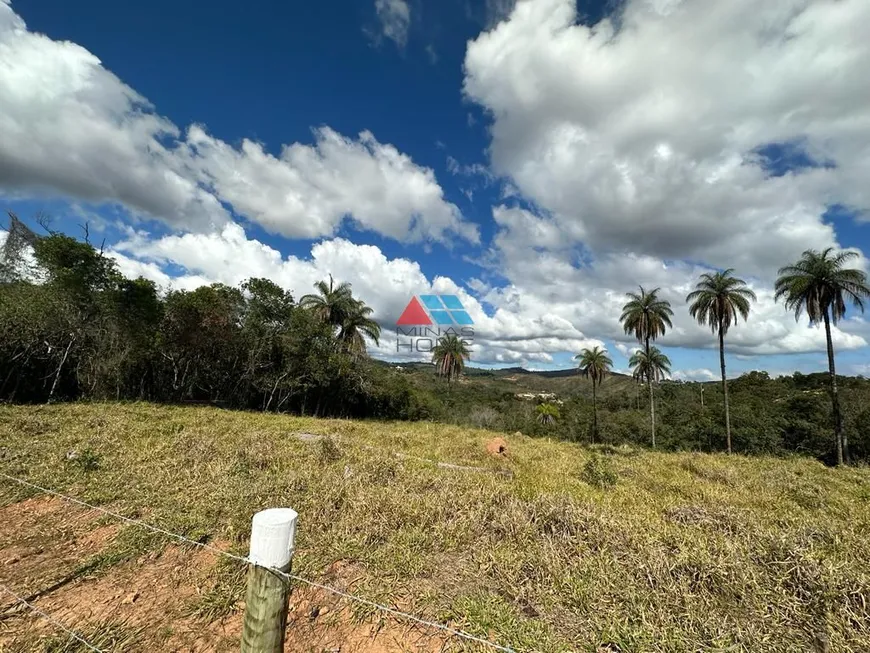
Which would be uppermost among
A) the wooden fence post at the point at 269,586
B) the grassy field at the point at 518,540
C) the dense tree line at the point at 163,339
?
the dense tree line at the point at 163,339

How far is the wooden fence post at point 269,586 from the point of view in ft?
5.54

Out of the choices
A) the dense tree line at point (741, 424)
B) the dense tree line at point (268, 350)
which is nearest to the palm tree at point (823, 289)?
the dense tree line at point (268, 350)

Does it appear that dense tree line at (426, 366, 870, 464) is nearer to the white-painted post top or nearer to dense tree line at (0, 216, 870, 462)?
dense tree line at (0, 216, 870, 462)

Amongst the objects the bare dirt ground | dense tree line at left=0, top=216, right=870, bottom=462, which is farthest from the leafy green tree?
the bare dirt ground

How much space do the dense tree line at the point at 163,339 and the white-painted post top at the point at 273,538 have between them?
1815 centimetres

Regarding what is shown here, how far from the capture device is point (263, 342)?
70.1 ft

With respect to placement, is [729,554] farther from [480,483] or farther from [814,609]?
[480,483]

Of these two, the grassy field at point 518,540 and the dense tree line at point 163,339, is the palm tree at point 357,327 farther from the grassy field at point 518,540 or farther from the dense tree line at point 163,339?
the grassy field at point 518,540

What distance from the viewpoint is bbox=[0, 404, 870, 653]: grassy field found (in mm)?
2738

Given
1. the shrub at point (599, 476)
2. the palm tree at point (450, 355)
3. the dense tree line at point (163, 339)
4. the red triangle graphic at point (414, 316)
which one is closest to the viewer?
the shrub at point (599, 476)

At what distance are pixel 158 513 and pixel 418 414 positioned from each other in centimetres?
2895

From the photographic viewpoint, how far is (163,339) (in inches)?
741

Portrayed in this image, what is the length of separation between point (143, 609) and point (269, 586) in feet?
6.91

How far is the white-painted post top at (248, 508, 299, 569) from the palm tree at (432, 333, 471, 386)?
1251 inches
